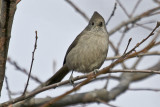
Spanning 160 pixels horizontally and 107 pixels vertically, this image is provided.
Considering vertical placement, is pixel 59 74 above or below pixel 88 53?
below

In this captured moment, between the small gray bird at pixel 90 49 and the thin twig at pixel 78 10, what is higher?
the thin twig at pixel 78 10

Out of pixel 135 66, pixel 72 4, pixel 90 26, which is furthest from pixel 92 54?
pixel 135 66

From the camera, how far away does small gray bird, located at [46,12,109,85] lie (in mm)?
3521

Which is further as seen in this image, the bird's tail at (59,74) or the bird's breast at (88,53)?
the bird's tail at (59,74)

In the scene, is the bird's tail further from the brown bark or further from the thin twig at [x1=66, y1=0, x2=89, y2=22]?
the brown bark

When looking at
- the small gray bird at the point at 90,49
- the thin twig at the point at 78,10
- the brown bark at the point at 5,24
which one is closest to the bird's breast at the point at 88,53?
the small gray bird at the point at 90,49

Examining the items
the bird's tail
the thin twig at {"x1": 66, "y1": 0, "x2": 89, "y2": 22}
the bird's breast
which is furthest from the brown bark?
the thin twig at {"x1": 66, "y1": 0, "x2": 89, "y2": 22}

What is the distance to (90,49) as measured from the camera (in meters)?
3.51

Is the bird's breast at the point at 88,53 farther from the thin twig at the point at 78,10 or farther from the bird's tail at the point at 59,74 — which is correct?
the thin twig at the point at 78,10

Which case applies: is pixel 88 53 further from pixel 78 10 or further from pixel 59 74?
pixel 78 10

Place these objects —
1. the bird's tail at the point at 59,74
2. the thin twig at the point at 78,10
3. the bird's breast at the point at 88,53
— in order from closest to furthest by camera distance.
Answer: the bird's breast at the point at 88,53 < the bird's tail at the point at 59,74 < the thin twig at the point at 78,10

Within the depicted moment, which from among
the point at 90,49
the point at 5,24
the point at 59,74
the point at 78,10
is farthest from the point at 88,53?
the point at 5,24

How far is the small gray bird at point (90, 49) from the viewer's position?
3.52 m

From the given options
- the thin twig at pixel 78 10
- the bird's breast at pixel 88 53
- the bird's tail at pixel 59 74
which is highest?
the thin twig at pixel 78 10
